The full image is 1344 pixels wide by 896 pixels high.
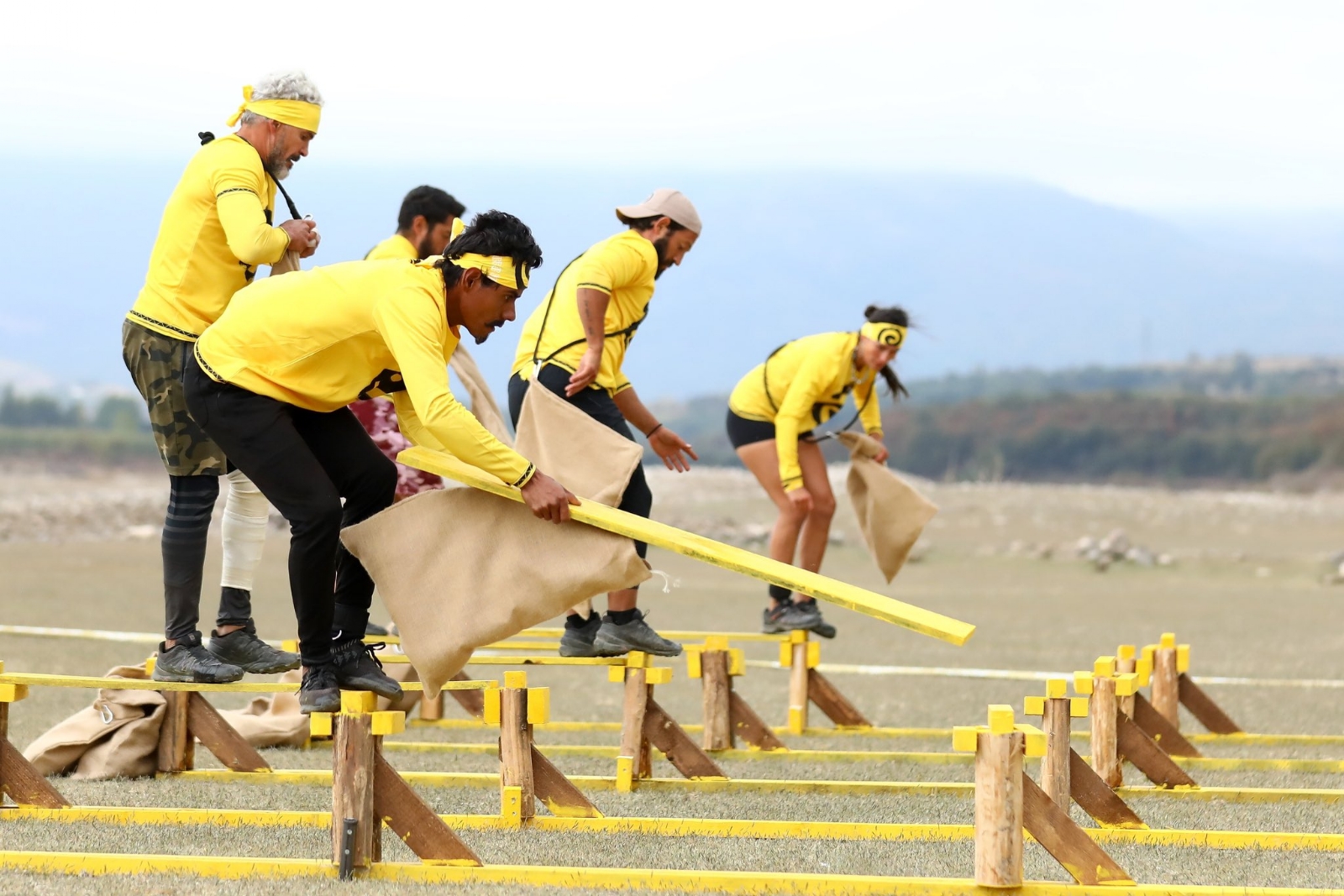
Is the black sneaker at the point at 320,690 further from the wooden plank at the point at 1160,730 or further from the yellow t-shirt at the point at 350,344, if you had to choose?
the wooden plank at the point at 1160,730

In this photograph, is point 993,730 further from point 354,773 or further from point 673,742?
point 673,742

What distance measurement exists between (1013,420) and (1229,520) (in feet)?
107

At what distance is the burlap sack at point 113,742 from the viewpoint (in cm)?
659

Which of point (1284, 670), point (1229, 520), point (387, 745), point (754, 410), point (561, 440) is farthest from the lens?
point (1229, 520)

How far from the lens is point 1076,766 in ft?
18.4

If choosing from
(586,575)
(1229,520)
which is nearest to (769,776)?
(586,575)

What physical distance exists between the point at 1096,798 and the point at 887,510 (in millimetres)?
3510

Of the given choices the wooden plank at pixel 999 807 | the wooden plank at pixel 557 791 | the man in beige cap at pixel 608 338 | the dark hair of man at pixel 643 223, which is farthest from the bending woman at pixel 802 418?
the wooden plank at pixel 999 807

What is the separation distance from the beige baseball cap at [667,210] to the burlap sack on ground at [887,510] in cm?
214

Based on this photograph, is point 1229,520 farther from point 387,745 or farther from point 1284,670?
point 387,745

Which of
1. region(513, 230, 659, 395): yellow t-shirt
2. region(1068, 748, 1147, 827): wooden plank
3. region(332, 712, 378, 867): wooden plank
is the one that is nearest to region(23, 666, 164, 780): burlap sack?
region(513, 230, 659, 395): yellow t-shirt

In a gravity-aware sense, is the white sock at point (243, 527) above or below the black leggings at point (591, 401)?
below

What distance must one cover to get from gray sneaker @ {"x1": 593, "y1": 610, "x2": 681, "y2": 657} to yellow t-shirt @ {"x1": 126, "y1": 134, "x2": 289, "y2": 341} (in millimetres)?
2127

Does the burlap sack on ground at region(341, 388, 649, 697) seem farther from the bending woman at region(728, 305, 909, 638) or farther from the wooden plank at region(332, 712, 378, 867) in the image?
the bending woman at region(728, 305, 909, 638)
